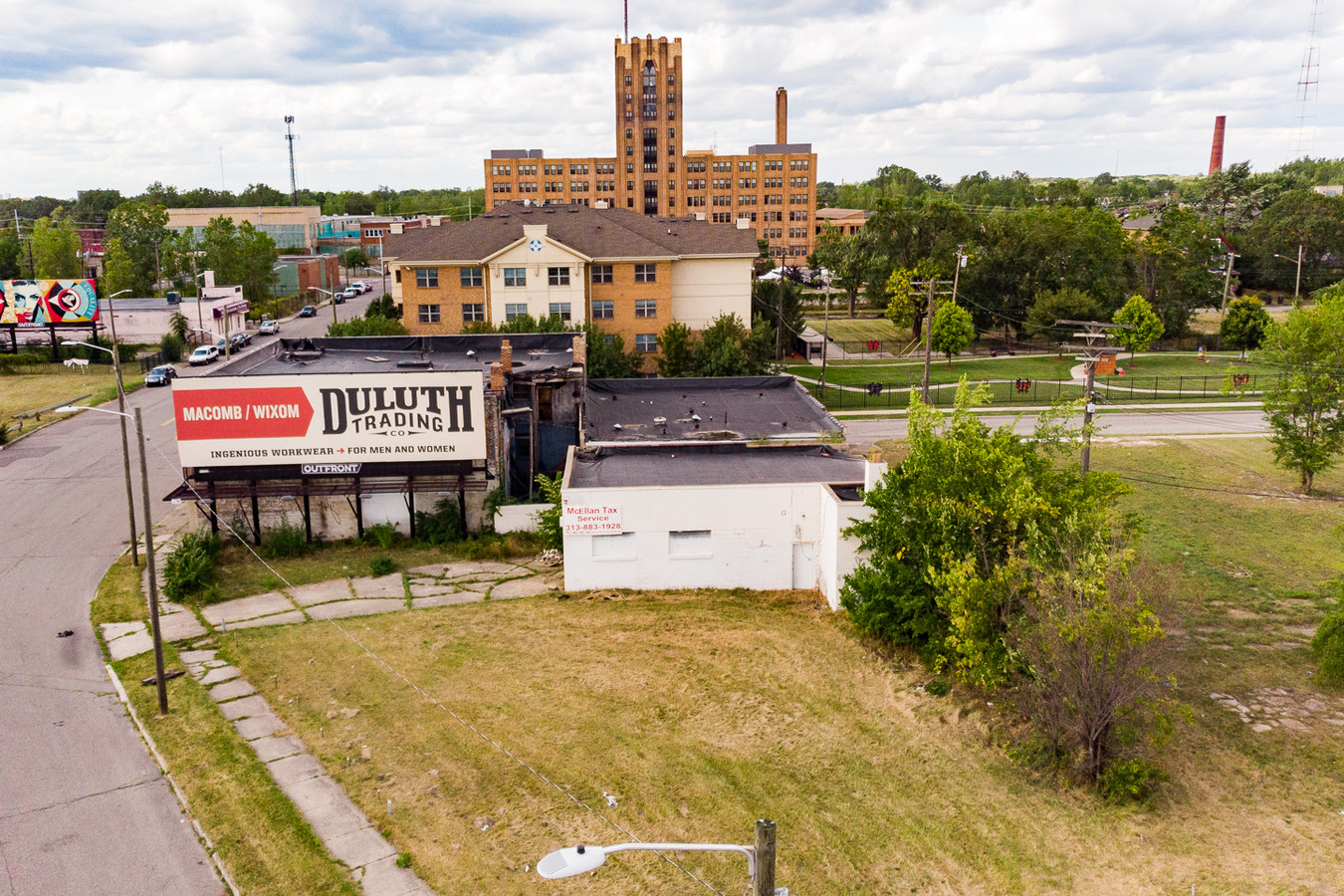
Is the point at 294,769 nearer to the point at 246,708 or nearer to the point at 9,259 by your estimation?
the point at 246,708

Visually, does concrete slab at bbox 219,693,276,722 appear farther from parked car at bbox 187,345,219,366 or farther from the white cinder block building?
parked car at bbox 187,345,219,366

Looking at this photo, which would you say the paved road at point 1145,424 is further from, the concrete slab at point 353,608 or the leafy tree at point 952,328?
the concrete slab at point 353,608

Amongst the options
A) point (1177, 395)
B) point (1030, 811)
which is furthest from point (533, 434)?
point (1177, 395)

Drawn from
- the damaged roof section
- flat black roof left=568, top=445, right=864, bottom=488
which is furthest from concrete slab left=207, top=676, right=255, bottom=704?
the damaged roof section

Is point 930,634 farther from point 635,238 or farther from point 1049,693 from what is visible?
point 635,238

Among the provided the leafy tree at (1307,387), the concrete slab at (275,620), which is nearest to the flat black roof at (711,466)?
the concrete slab at (275,620)
